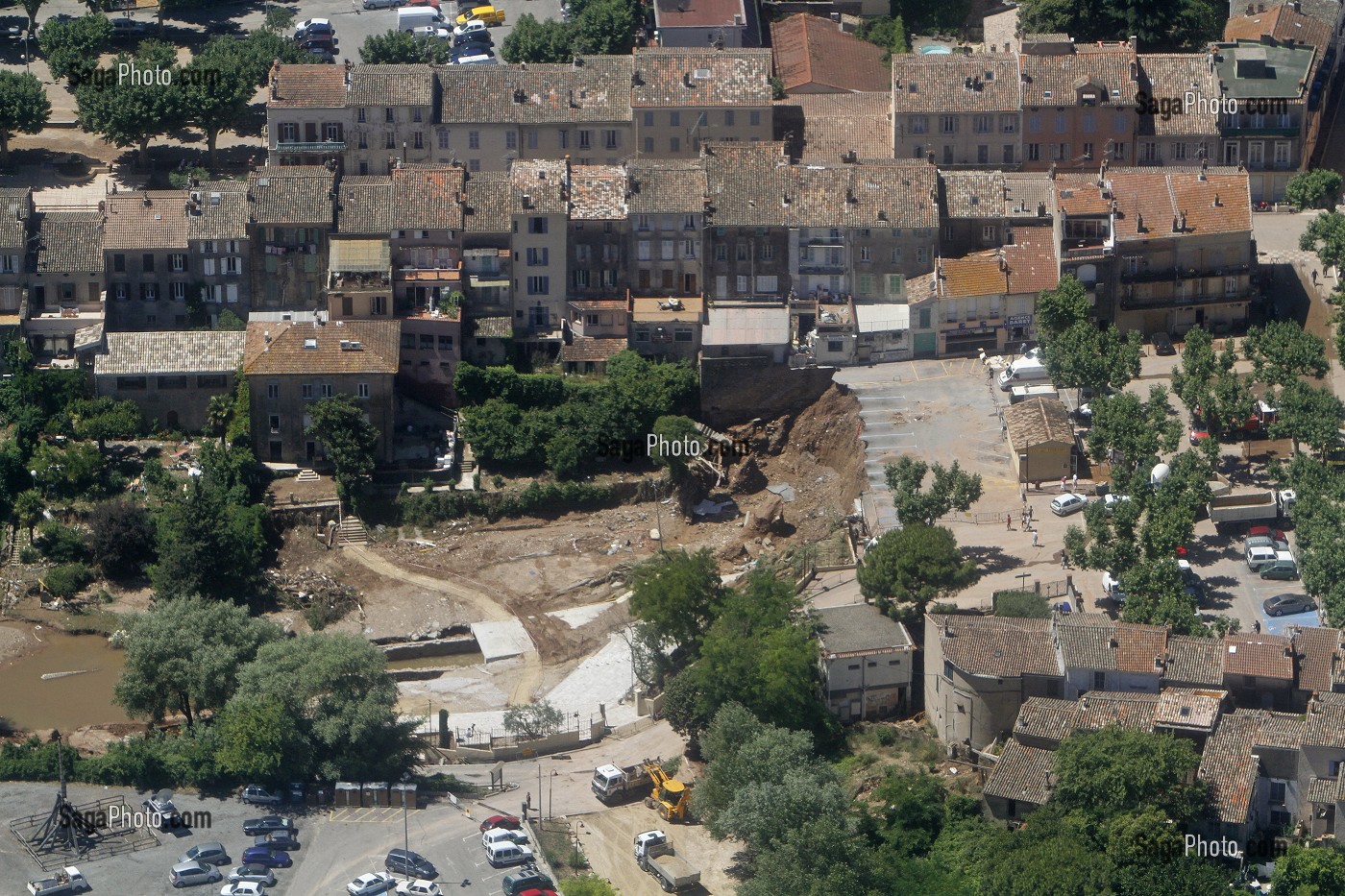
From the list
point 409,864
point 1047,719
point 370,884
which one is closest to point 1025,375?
point 1047,719

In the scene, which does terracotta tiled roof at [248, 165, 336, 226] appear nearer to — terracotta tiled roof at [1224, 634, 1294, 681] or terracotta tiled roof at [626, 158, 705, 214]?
terracotta tiled roof at [626, 158, 705, 214]

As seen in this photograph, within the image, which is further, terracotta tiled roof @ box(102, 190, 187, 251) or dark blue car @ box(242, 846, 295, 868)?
terracotta tiled roof @ box(102, 190, 187, 251)

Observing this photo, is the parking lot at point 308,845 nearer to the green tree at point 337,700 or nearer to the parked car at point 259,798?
the parked car at point 259,798

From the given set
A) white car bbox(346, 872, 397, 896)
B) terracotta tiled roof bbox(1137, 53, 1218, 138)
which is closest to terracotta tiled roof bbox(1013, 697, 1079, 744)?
white car bbox(346, 872, 397, 896)

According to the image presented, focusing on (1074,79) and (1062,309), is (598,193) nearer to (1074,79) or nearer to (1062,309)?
(1062,309)

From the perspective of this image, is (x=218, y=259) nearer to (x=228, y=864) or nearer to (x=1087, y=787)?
(x=228, y=864)

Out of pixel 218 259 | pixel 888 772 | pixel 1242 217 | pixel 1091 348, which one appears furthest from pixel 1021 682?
pixel 218 259

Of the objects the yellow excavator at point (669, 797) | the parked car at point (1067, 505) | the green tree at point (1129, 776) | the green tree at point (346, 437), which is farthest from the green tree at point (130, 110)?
the green tree at point (1129, 776)
